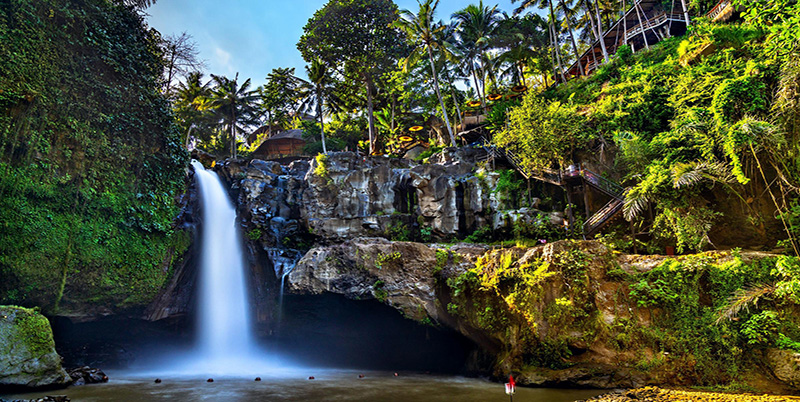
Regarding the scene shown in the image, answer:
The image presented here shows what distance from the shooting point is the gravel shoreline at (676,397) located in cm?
819

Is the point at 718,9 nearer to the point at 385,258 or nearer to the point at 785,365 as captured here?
the point at 785,365

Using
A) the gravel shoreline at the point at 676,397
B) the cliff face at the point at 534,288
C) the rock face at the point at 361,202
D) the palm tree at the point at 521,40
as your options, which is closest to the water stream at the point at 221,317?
the cliff face at the point at 534,288

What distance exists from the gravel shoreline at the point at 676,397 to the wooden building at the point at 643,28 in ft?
87.2

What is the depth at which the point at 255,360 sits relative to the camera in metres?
17.4

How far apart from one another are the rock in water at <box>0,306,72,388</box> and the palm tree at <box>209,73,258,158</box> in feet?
78.1

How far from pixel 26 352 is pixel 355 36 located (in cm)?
2720

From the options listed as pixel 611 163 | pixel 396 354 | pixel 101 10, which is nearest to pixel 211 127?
pixel 101 10

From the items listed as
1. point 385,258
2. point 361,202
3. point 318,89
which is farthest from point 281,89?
point 385,258

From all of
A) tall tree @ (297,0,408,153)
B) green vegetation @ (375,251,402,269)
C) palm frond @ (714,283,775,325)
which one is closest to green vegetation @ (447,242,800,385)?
palm frond @ (714,283,775,325)

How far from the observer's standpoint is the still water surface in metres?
9.83

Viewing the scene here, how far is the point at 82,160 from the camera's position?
14719 mm

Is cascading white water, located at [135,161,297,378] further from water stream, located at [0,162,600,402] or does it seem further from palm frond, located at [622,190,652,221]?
palm frond, located at [622,190,652,221]

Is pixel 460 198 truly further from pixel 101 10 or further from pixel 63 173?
pixel 101 10

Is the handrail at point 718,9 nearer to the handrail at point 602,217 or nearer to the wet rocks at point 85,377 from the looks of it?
the handrail at point 602,217
